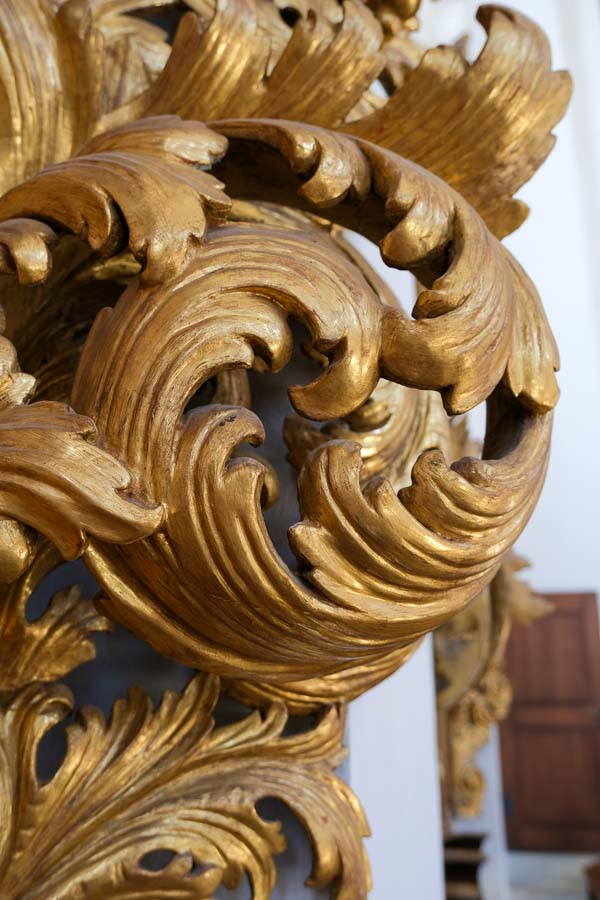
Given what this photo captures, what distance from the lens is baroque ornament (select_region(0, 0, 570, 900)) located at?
7.2 inches

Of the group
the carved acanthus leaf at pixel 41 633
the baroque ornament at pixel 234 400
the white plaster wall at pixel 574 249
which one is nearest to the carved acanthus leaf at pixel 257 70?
the baroque ornament at pixel 234 400

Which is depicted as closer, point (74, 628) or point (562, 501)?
point (74, 628)

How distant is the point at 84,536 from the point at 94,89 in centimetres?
17

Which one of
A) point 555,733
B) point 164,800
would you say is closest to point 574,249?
point 555,733

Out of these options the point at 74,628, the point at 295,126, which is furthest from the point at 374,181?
the point at 74,628

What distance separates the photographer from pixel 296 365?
0.98ft

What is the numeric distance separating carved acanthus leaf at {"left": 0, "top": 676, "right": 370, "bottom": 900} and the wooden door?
8.64 feet

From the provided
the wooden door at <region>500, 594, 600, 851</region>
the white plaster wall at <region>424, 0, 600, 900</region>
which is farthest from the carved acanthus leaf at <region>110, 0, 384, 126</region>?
the wooden door at <region>500, 594, 600, 851</region>

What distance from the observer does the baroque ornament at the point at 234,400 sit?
18 cm

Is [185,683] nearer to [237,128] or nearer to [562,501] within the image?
[237,128]

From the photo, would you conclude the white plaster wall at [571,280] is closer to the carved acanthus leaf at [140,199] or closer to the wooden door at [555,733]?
the wooden door at [555,733]

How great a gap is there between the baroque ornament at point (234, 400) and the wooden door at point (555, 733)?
263cm

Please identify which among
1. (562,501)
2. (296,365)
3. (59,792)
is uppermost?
(562,501)

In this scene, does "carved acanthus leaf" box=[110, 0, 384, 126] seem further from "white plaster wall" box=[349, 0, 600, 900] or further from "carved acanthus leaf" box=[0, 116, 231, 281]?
"white plaster wall" box=[349, 0, 600, 900]
